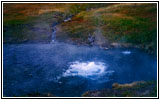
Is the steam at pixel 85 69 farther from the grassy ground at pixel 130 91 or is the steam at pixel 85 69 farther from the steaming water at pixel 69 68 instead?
the grassy ground at pixel 130 91

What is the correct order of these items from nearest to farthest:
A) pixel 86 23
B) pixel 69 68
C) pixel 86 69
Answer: pixel 86 69, pixel 69 68, pixel 86 23

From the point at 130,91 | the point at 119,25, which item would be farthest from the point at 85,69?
the point at 119,25

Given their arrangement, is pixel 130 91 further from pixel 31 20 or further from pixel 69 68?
pixel 31 20

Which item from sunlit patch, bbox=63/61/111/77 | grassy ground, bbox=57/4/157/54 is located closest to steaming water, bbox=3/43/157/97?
sunlit patch, bbox=63/61/111/77

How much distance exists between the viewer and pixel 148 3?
13156 millimetres

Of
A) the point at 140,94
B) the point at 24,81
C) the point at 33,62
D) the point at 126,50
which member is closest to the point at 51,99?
the point at 24,81

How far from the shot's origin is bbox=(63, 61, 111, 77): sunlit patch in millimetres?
12172

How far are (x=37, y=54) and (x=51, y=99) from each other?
3015mm

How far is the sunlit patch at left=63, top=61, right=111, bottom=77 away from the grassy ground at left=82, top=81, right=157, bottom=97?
3.38 ft

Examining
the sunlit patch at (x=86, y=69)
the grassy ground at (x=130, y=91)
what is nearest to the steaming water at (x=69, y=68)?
the sunlit patch at (x=86, y=69)

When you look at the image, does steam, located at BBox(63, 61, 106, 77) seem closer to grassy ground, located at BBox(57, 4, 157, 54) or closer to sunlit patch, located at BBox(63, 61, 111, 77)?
sunlit patch, located at BBox(63, 61, 111, 77)

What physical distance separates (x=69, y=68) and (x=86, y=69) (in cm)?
81

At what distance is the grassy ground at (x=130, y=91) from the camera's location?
11.0 metres

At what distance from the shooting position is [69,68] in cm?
1246
